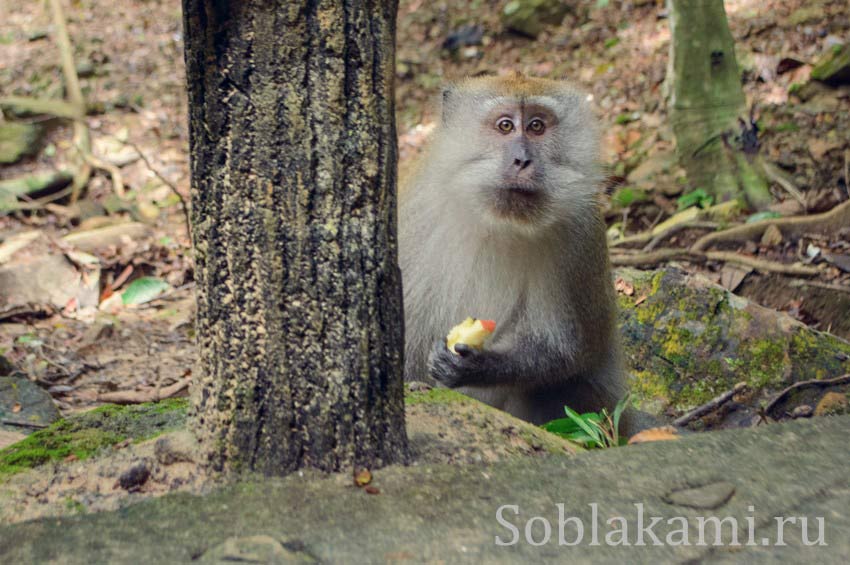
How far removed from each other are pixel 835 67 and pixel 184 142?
6.40 m

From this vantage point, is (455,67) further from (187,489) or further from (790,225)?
(187,489)

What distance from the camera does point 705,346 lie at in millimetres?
4379

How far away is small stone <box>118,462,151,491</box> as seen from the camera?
2.04 meters

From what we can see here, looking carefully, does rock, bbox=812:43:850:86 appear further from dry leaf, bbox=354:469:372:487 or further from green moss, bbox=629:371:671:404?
dry leaf, bbox=354:469:372:487

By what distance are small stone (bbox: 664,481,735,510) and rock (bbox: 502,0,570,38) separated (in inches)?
375

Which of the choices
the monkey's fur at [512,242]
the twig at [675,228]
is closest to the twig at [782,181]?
the twig at [675,228]

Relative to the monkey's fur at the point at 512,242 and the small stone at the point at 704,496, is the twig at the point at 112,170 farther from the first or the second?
the small stone at the point at 704,496

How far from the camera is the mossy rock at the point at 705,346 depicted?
4.19 metres

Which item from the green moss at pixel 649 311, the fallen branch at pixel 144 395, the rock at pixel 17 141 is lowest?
the fallen branch at pixel 144 395

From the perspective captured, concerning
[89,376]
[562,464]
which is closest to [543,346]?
[562,464]

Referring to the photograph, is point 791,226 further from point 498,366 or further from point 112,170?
point 112,170

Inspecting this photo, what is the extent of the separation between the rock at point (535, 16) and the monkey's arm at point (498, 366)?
8111 mm

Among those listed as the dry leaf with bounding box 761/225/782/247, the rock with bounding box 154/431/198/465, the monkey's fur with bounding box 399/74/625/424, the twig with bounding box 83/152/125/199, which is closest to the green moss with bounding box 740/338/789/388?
the monkey's fur with bounding box 399/74/625/424

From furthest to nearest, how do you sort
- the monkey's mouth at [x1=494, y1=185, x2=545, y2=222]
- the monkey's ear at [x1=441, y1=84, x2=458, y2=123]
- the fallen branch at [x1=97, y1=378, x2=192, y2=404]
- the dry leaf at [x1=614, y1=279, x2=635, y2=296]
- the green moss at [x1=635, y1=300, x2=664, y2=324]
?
the dry leaf at [x1=614, y1=279, x2=635, y2=296] < the green moss at [x1=635, y1=300, x2=664, y2=324] < the fallen branch at [x1=97, y1=378, x2=192, y2=404] < the monkey's ear at [x1=441, y1=84, x2=458, y2=123] < the monkey's mouth at [x1=494, y1=185, x2=545, y2=222]
